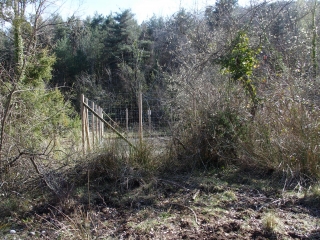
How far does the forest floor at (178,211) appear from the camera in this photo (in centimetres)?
412

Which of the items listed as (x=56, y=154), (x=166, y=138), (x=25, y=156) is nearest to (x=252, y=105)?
(x=166, y=138)

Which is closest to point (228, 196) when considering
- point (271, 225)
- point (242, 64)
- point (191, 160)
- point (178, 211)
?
point (178, 211)

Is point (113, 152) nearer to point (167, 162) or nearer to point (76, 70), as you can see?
point (167, 162)

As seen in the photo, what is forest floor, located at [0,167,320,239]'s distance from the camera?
412 cm

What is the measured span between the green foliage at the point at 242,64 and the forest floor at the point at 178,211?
2.04m

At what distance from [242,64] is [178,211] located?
12.8 ft

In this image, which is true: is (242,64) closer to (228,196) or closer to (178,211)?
(228,196)

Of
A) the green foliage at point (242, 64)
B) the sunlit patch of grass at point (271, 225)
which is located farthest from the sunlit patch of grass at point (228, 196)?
the green foliage at point (242, 64)

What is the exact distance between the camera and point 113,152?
6.22 m

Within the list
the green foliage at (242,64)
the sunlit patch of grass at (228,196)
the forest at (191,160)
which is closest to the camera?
the forest at (191,160)

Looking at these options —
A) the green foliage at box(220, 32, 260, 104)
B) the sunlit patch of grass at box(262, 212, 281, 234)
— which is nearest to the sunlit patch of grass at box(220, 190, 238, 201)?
the sunlit patch of grass at box(262, 212, 281, 234)

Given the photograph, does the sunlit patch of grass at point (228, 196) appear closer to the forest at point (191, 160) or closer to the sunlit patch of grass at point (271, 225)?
the forest at point (191, 160)

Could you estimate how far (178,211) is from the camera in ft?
16.1

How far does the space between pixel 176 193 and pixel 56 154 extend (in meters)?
2.24
